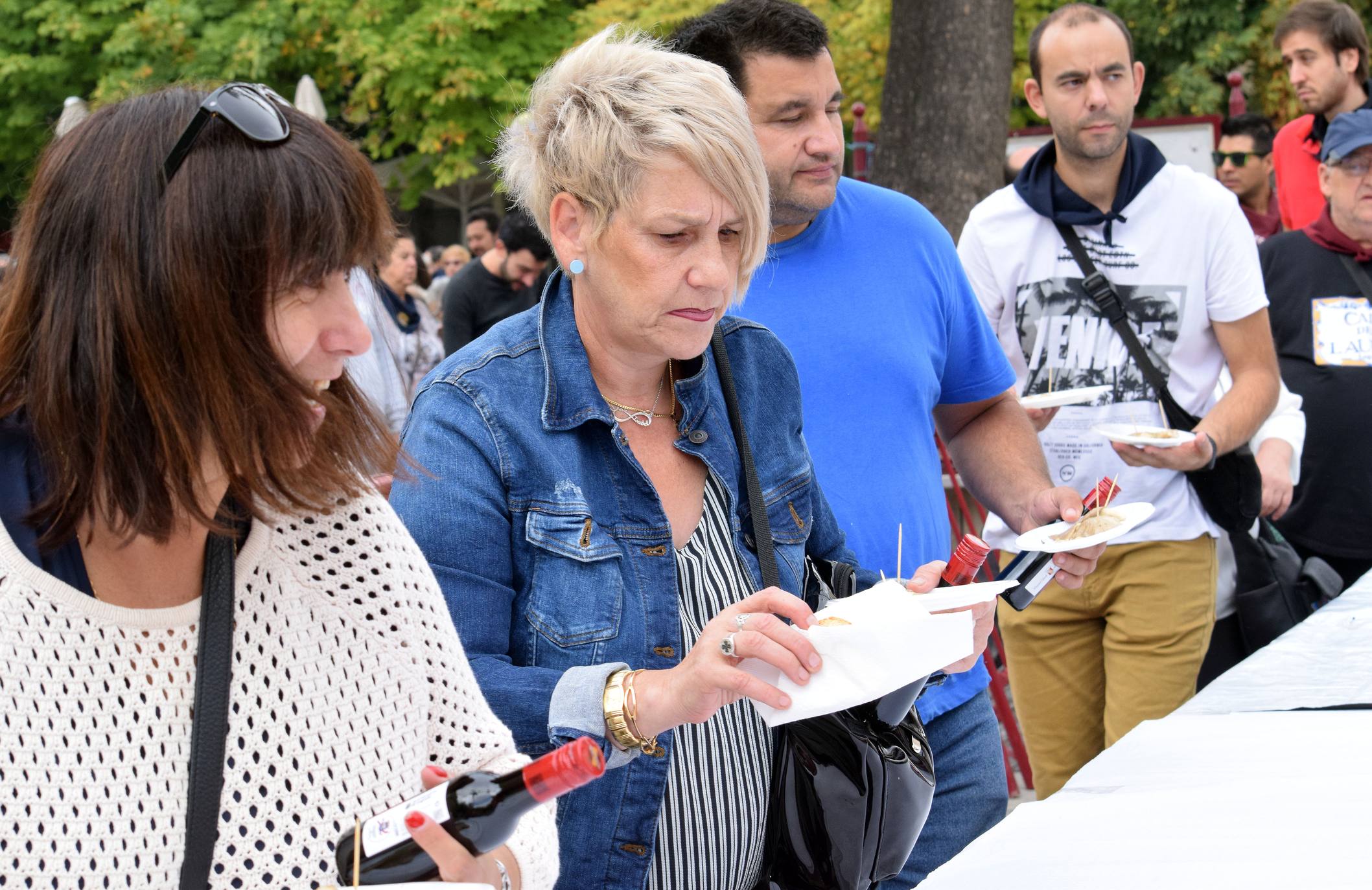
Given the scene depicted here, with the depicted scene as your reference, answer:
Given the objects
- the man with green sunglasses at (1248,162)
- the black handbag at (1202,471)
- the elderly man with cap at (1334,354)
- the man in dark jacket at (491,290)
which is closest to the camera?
the black handbag at (1202,471)

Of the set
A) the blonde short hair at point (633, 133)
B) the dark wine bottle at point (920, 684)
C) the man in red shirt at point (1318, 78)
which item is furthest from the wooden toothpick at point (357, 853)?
the man in red shirt at point (1318, 78)

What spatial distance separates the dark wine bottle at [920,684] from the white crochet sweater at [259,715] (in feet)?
1.98

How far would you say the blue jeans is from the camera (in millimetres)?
2895

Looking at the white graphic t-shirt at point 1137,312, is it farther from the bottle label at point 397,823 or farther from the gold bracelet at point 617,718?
the bottle label at point 397,823

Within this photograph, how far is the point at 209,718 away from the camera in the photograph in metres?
1.67

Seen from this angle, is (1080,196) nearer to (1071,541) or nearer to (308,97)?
(1071,541)

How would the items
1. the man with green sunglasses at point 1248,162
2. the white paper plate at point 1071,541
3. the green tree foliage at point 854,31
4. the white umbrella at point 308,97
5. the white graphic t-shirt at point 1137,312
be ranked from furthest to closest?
1. the green tree foliage at point 854,31
2. the white umbrella at point 308,97
3. the man with green sunglasses at point 1248,162
4. the white graphic t-shirt at point 1137,312
5. the white paper plate at point 1071,541

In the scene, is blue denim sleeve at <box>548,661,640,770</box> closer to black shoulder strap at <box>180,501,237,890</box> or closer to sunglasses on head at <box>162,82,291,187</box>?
black shoulder strap at <box>180,501,237,890</box>

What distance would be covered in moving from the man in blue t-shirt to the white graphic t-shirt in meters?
1.07

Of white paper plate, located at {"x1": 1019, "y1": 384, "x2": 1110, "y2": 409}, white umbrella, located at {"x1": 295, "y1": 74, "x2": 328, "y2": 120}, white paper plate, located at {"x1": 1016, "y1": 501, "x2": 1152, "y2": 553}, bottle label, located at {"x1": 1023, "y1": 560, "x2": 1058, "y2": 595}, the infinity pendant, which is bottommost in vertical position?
bottle label, located at {"x1": 1023, "y1": 560, "x2": 1058, "y2": 595}

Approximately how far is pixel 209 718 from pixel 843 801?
100 centimetres

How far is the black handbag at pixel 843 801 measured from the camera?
2195 millimetres

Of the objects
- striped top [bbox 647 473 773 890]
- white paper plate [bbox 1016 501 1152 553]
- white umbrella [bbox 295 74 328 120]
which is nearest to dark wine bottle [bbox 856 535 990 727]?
striped top [bbox 647 473 773 890]

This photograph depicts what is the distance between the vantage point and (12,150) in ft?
59.9
